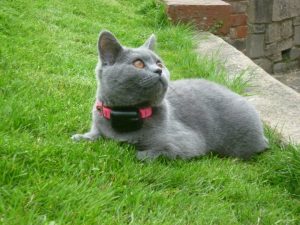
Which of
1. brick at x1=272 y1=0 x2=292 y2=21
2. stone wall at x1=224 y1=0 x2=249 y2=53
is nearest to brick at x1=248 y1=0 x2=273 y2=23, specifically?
brick at x1=272 y1=0 x2=292 y2=21

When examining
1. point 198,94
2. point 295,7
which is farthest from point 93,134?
point 295,7

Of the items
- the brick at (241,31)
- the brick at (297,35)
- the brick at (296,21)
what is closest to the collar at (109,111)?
the brick at (241,31)

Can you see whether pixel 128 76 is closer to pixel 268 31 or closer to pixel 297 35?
pixel 268 31

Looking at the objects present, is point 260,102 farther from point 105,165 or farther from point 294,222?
point 105,165

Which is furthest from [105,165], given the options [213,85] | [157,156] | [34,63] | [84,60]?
[84,60]

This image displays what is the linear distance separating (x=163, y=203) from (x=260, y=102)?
1978mm

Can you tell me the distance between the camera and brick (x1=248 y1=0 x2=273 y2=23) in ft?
30.4

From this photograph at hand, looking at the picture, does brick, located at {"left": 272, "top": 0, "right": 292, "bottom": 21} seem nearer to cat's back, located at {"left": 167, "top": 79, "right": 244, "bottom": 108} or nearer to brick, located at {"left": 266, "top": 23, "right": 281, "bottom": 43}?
brick, located at {"left": 266, "top": 23, "right": 281, "bottom": 43}

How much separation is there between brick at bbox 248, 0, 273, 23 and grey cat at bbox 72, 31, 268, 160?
625cm

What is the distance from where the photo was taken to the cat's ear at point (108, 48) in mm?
2830

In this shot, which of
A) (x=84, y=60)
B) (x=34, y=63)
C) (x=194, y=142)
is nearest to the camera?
(x=194, y=142)

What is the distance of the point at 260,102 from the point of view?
4160 millimetres

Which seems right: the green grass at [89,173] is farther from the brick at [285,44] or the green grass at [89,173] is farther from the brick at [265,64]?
the brick at [285,44]

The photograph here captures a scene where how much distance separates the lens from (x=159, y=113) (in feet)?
9.70
